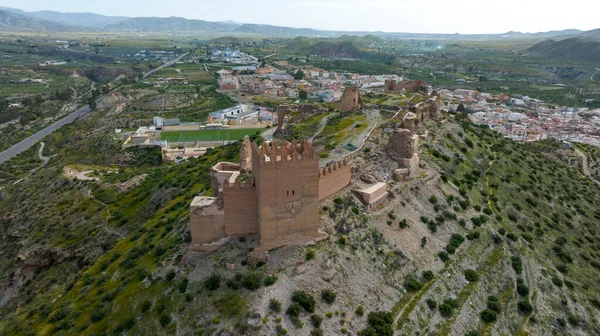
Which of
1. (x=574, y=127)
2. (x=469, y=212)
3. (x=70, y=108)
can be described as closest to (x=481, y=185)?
(x=469, y=212)

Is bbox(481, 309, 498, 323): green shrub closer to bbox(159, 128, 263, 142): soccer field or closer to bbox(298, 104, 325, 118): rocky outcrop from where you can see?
bbox(298, 104, 325, 118): rocky outcrop

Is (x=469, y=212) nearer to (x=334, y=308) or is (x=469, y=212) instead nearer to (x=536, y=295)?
(x=536, y=295)

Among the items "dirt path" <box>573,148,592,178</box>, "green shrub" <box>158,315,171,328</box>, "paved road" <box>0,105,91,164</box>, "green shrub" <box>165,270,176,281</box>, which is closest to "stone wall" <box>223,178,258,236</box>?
"green shrub" <box>165,270,176,281</box>

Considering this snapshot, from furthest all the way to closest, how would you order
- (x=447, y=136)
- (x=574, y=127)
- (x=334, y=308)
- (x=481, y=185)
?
(x=574, y=127), (x=447, y=136), (x=481, y=185), (x=334, y=308)

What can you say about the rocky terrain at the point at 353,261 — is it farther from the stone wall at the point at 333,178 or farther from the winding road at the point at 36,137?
the winding road at the point at 36,137

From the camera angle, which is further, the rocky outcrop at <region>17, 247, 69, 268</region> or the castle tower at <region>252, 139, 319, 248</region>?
the rocky outcrop at <region>17, 247, 69, 268</region>

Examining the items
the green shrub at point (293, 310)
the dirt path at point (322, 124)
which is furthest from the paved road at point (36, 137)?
the green shrub at point (293, 310)

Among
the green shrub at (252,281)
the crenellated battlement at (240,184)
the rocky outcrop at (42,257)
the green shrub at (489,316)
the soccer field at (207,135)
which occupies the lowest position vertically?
the soccer field at (207,135)
